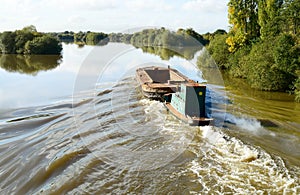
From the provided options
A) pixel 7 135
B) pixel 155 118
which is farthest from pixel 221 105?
pixel 7 135

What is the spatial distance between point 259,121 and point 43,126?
394 inches

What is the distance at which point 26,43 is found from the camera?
51688 mm

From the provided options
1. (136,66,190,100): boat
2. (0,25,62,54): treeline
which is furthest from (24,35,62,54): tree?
(136,66,190,100): boat

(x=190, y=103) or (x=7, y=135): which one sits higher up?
(x=190, y=103)

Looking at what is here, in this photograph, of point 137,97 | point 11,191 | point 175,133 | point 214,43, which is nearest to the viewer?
point 11,191

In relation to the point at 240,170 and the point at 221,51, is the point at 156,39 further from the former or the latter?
the point at 221,51

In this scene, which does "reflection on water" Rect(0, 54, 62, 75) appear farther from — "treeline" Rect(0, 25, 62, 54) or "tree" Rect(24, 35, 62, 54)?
"treeline" Rect(0, 25, 62, 54)

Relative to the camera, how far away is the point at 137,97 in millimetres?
16766

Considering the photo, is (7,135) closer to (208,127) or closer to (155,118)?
(155,118)

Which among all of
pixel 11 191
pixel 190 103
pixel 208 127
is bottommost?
pixel 11 191

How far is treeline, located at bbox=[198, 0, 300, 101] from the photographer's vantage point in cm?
1767

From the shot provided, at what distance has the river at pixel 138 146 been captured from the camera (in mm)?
6957

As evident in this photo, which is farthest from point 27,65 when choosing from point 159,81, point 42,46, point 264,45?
point 264,45

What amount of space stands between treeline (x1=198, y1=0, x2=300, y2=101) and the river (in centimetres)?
298
